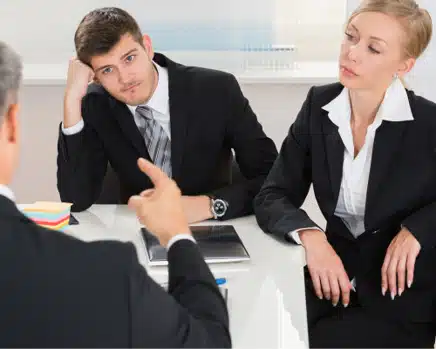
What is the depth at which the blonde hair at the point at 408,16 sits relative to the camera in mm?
1971

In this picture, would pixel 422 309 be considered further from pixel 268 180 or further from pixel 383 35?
pixel 383 35

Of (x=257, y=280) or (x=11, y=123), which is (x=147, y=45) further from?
(x=11, y=123)

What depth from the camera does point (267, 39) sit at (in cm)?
358

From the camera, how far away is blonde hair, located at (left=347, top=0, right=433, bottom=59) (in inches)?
77.6

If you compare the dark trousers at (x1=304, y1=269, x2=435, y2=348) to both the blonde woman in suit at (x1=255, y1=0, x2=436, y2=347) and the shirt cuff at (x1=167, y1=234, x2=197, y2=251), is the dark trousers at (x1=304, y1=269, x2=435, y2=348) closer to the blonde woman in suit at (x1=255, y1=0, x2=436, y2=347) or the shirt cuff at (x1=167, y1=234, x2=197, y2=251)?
the blonde woman in suit at (x1=255, y1=0, x2=436, y2=347)

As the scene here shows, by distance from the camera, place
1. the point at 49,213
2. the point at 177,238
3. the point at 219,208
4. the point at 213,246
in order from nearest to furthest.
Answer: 1. the point at 177,238
2. the point at 213,246
3. the point at 49,213
4. the point at 219,208

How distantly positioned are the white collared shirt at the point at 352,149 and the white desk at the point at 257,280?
0.97 feet

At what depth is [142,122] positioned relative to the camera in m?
2.34

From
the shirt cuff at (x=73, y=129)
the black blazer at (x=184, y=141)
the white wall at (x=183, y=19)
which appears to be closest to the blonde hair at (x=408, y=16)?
the black blazer at (x=184, y=141)

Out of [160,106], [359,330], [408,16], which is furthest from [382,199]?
[160,106]

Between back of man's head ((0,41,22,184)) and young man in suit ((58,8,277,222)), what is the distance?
116 centimetres

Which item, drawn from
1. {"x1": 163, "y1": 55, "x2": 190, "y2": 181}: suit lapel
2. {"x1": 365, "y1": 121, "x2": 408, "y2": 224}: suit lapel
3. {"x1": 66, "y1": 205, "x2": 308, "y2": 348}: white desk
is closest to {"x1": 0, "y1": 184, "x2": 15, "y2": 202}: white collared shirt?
Result: {"x1": 66, "y1": 205, "x2": 308, "y2": 348}: white desk

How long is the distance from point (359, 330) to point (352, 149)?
1.69 feet

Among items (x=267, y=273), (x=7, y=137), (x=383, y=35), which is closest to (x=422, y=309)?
(x=267, y=273)
